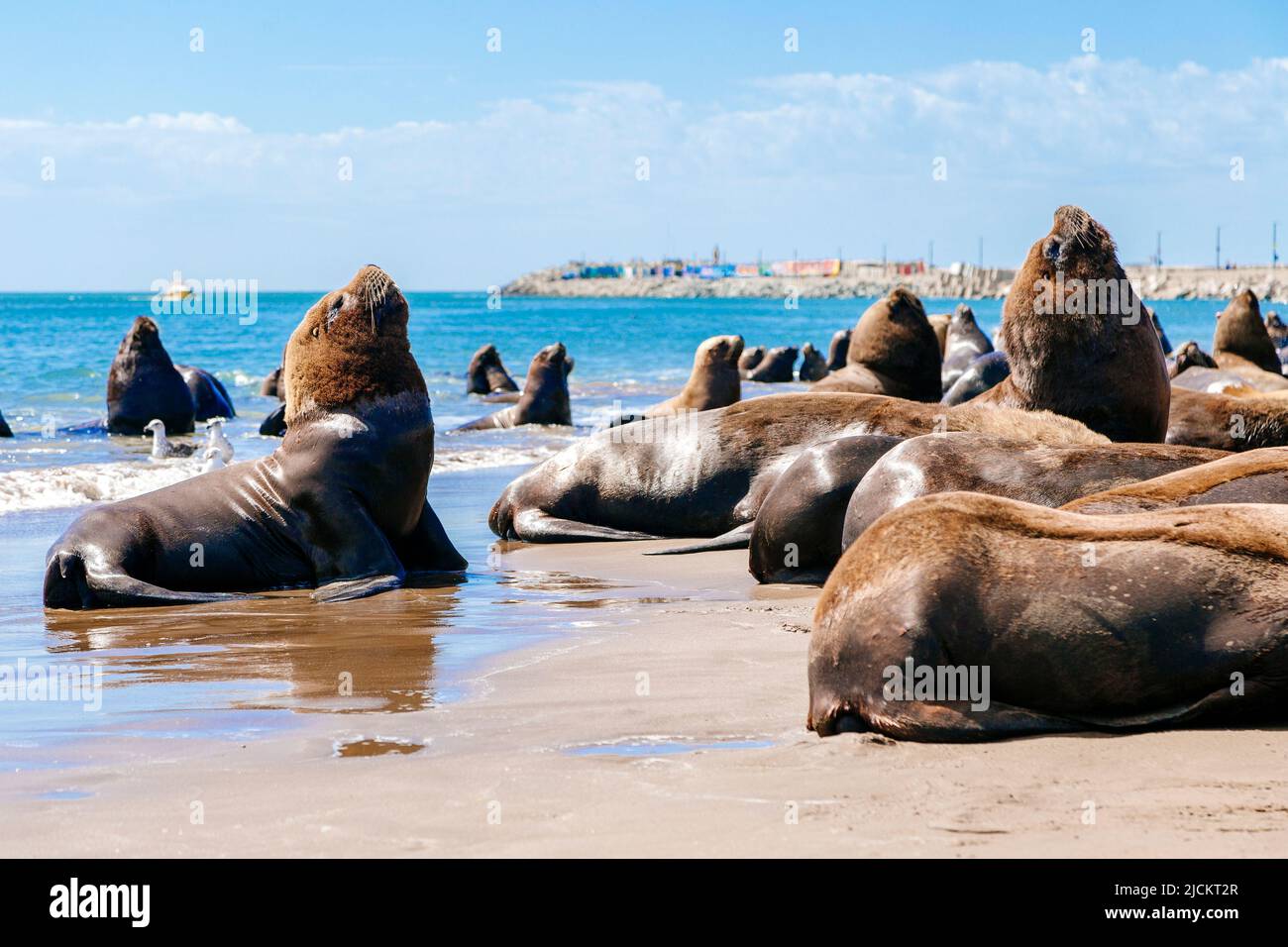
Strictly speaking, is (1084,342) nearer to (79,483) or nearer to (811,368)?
(79,483)

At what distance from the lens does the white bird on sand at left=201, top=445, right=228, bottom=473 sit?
51.1 ft

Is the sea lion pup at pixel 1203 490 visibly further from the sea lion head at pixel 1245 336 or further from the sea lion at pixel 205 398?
the sea lion at pixel 205 398

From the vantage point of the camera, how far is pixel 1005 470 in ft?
22.0

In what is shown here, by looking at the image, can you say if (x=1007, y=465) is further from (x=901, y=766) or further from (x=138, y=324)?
(x=138, y=324)

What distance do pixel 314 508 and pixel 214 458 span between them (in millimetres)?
7974

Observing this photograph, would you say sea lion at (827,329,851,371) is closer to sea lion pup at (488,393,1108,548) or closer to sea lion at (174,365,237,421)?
sea lion at (174,365,237,421)

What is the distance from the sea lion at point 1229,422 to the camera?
31.6 ft

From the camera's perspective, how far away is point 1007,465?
6.71 metres

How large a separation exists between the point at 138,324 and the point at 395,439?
1256 cm

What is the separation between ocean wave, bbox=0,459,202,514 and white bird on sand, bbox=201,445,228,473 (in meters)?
0.10

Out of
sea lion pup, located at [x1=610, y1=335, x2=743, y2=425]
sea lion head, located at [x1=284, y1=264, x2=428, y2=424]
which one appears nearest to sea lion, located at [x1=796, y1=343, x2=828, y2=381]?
sea lion pup, located at [x1=610, y1=335, x2=743, y2=425]

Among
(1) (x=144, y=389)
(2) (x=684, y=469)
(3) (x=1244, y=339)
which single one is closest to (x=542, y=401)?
(1) (x=144, y=389)

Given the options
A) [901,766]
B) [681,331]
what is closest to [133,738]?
[901,766]

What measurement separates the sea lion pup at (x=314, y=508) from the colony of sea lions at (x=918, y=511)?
0.01 m
